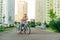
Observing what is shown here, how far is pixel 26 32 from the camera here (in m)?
16.0

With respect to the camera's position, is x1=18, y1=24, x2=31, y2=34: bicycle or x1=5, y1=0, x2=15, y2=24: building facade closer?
x1=18, y1=24, x2=31, y2=34: bicycle

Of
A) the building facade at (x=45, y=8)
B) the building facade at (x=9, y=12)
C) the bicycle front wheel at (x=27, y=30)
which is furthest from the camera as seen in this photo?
the building facade at (x=45, y=8)

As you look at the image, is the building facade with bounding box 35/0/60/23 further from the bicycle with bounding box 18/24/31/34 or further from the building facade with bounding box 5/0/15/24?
the bicycle with bounding box 18/24/31/34

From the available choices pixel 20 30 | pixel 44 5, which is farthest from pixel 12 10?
pixel 20 30

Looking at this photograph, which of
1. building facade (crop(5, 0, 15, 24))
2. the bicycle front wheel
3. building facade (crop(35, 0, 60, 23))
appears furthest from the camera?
building facade (crop(35, 0, 60, 23))

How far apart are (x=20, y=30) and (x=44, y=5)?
1315 inches

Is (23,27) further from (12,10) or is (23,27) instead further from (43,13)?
(43,13)

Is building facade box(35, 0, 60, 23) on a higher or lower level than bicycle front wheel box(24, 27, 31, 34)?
higher

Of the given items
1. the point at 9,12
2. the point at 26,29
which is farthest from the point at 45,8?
the point at 26,29

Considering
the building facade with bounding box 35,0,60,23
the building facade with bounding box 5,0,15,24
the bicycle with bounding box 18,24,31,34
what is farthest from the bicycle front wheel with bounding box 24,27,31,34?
the building facade with bounding box 35,0,60,23

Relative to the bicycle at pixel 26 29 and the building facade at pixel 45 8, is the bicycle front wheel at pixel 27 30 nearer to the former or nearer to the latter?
the bicycle at pixel 26 29

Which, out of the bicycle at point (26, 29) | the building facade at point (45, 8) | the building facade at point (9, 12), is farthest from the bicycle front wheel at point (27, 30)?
the building facade at point (45, 8)

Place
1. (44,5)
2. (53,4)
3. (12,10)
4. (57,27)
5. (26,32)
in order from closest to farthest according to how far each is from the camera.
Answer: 1. (26,32)
2. (57,27)
3. (12,10)
4. (53,4)
5. (44,5)

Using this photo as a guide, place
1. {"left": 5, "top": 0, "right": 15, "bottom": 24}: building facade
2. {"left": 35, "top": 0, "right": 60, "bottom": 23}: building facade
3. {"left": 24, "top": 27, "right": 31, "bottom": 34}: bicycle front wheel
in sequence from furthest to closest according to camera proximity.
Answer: {"left": 35, "top": 0, "right": 60, "bottom": 23}: building facade → {"left": 5, "top": 0, "right": 15, "bottom": 24}: building facade → {"left": 24, "top": 27, "right": 31, "bottom": 34}: bicycle front wheel
